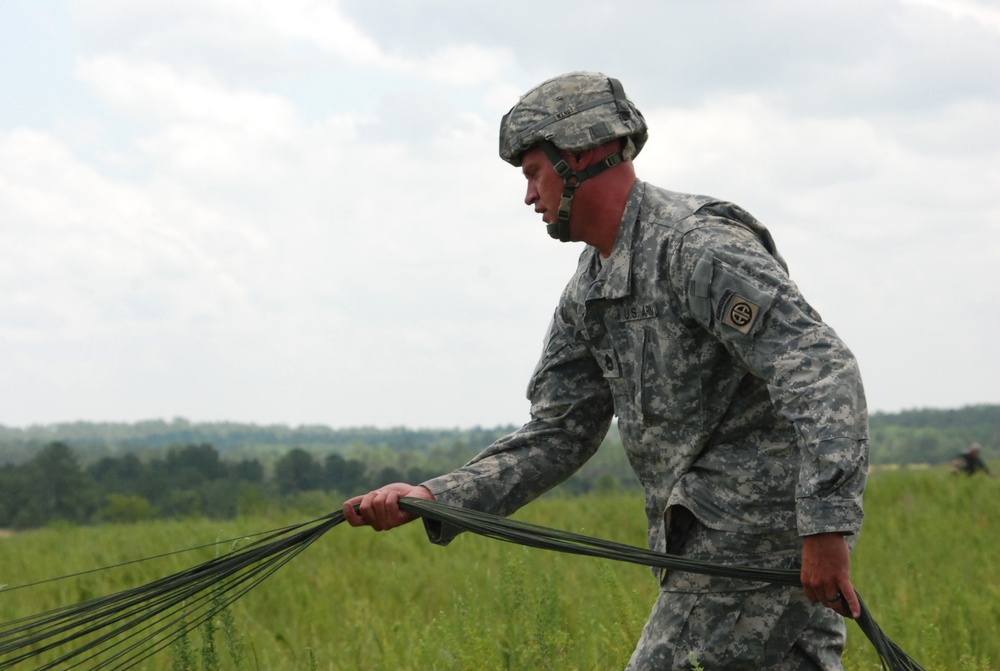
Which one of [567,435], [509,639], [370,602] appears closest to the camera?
[567,435]

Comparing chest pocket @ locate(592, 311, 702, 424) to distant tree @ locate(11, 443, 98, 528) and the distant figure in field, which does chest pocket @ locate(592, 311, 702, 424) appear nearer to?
the distant figure in field

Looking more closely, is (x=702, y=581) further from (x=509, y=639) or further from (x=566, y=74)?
(x=509, y=639)

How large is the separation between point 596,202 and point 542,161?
0.60ft

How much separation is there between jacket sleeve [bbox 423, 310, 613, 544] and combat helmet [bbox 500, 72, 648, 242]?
40 centimetres

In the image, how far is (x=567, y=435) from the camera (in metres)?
3.43

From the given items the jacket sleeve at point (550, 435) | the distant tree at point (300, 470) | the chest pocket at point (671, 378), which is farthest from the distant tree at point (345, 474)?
the chest pocket at point (671, 378)

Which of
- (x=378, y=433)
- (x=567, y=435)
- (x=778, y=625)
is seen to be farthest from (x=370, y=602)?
(x=378, y=433)

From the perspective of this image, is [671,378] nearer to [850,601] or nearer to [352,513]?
[850,601]

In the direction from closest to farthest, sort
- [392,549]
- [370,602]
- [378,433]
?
1. [370,602]
2. [392,549]
3. [378,433]

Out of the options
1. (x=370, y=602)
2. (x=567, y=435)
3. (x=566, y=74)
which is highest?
(x=566, y=74)

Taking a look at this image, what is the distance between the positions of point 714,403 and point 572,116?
0.83 meters

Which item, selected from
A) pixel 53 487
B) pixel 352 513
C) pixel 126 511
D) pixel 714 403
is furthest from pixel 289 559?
pixel 53 487

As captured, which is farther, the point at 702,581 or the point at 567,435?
the point at 567,435

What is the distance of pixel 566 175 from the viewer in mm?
3098
